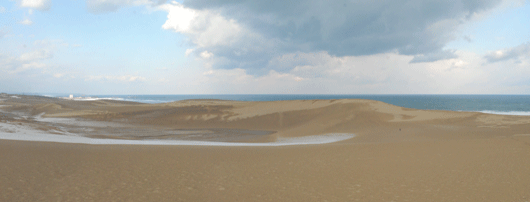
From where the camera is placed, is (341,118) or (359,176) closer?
(359,176)

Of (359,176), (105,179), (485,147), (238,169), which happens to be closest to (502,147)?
(485,147)

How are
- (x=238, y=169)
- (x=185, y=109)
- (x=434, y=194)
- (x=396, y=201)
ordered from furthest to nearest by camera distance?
(x=185, y=109)
(x=238, y=169)
(x=434, y=194)
(x=396, y=201)

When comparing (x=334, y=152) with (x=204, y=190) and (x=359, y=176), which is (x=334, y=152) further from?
(x=204, y=190)

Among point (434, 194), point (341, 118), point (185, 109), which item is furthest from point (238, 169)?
point (185, 109)

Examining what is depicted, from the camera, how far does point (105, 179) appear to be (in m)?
4.57

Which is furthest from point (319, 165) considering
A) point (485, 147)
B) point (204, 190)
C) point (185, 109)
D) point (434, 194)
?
point (185, 109)

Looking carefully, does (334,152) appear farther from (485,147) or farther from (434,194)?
(485,147)

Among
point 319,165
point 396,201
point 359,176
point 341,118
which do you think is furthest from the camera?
point 341,118

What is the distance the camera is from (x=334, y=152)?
7.07 meters

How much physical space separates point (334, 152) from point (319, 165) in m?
1.29

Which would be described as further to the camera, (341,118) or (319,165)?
(341,118)

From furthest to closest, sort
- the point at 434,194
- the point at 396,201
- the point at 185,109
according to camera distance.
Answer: the point at 185,109 < the point at 434,194 < the point at 396,201

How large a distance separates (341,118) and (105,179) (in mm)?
16973

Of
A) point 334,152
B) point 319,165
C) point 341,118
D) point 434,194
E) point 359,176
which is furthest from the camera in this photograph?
point 341,118
